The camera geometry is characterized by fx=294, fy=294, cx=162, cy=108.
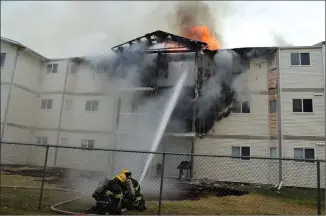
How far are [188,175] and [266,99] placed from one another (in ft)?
Answer: 23.5

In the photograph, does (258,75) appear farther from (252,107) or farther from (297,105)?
(297,105)

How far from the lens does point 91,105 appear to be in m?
23.5

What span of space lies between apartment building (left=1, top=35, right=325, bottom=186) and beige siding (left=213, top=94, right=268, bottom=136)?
0.06 metres

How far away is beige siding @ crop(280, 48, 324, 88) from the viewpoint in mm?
18719

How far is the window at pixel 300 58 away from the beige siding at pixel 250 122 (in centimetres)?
297

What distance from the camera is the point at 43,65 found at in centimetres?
2520

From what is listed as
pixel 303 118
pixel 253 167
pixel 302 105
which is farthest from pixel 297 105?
pixel 253 167

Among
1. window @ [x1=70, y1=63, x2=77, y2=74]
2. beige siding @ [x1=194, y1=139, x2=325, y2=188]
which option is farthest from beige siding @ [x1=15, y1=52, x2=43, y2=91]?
beige siding @ [x1=194, y1=139, x2=325, y2=188]

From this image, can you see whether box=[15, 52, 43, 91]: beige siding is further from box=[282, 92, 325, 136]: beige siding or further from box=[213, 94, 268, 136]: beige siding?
box=[282, 92, 325, 136]: beige siding

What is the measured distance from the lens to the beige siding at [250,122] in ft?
63.0

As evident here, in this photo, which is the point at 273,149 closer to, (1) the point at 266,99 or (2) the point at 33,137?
(1) the point at 266,99

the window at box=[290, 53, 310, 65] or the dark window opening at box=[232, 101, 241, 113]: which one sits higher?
the window at box=[290, 53, 310, 65]

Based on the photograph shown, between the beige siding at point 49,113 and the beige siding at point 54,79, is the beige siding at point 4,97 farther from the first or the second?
the beige siding at point 54,79

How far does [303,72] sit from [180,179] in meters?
10.5
